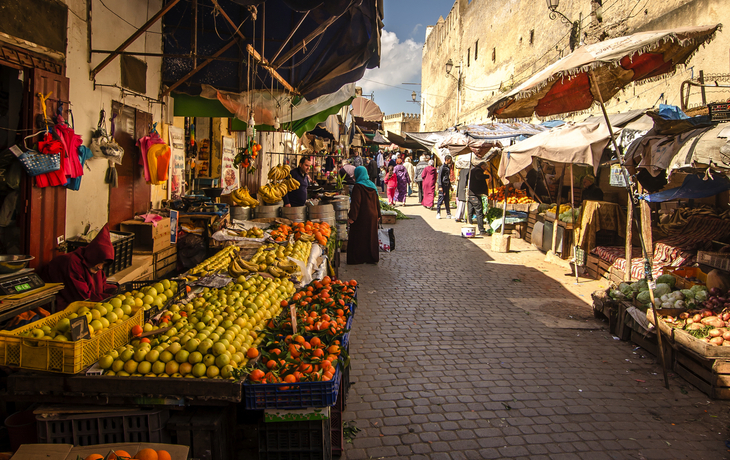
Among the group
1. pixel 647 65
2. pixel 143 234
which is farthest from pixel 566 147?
pixel 143 234

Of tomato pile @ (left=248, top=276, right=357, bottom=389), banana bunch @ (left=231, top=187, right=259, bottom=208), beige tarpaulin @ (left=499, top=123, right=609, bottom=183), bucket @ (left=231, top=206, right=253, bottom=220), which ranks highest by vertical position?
beige tarpaulin @ (left=499, top=123, right=609, bottom=183)

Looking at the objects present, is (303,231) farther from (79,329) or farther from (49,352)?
(49,352)

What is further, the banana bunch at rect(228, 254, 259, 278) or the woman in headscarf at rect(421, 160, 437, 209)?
the woman in headscarf at rect(421, 160, 437, 209)

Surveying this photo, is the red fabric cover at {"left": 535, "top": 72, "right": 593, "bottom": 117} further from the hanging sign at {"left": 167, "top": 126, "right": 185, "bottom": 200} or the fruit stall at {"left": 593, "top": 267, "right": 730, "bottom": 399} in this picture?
the hanging sign at {"left": 167, "top": 126, "right": 185, "bottom": 200}

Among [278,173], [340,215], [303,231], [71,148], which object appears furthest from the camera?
[340,215]

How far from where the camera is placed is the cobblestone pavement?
3396 mm

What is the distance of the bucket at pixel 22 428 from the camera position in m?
2.83

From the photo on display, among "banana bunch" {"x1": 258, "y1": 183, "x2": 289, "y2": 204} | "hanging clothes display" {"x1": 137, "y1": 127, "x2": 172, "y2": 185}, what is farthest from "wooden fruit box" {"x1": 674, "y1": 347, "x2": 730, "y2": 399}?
"hanging clothes display" {"x1": 137, "y1": 127, "x2": 172, "y2": 185}

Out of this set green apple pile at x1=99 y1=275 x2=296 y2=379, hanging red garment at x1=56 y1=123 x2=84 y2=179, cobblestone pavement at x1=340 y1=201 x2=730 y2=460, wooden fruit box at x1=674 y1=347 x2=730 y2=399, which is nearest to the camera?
green apple pile at x1=99 y1=275 x2=296 y2=379

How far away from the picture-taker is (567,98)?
6.84 m

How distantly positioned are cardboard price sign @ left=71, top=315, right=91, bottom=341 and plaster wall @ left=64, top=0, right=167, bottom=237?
2807mm

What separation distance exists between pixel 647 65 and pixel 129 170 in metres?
7.16

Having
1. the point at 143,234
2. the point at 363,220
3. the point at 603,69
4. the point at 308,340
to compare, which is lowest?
the point at 308,340

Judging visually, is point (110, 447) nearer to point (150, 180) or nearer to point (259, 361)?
point (259, 361)
